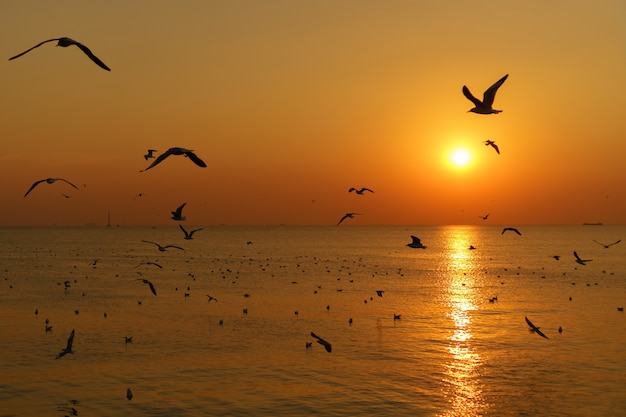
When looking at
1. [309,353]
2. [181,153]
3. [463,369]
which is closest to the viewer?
[181,153]

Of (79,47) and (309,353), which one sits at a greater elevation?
(79,47)

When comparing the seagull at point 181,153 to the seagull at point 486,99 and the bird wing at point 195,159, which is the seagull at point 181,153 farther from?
the seagull at point 486,99

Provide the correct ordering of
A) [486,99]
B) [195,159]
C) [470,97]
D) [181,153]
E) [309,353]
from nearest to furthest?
[195,159], [181,153], [470,97], [486,99], [309,353]

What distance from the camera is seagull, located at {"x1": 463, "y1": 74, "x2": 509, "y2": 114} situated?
18609mm

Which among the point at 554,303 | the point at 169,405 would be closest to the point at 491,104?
the point at 169,405

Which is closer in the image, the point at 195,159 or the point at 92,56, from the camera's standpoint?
the point at 92,56

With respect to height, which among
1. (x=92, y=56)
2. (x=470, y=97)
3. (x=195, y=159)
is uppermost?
(x=470, y=97)

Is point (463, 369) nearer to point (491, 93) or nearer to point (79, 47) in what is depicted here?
point (491, 93)

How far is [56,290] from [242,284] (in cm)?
1883

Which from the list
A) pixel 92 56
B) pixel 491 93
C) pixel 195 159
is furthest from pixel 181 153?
pixel 491 93

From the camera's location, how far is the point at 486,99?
63.4ft

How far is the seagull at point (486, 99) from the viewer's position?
61.1ft

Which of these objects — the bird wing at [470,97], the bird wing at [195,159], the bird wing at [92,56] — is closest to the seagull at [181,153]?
the bird wing at [195,159]

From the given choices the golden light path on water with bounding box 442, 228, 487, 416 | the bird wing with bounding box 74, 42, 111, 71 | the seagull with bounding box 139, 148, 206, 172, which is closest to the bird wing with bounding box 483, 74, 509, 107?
the seagull with bounding box 139, 148, 206, 172
